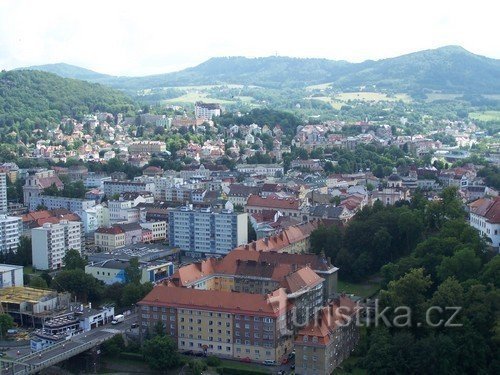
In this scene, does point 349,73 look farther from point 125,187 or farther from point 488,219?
point 488,219

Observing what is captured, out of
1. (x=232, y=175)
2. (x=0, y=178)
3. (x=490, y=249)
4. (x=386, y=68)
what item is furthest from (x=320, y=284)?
(x=386, y=68)

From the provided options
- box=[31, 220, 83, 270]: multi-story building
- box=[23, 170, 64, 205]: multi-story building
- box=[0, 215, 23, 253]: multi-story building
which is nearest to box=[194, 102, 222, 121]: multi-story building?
box=[23, 170, 64, 205]: multi-story building

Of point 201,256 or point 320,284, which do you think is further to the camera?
point 201,256

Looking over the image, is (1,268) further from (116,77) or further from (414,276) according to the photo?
(116,77)

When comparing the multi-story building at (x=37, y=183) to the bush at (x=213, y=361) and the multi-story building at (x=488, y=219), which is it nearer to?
the multi-story building at (x=488, y=219)

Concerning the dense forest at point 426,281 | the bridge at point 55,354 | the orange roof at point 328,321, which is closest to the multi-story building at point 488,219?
the dense forest at point 426,281

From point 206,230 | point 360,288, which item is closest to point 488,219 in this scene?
point 360,288
